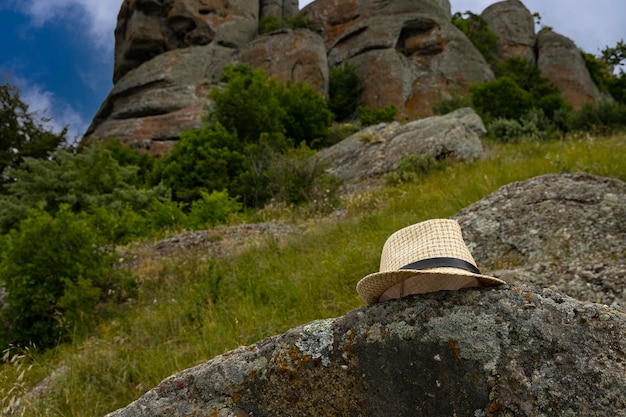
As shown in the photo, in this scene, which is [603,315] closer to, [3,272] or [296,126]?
[3,272]

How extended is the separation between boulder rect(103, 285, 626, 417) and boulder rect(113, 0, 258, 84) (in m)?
35.6

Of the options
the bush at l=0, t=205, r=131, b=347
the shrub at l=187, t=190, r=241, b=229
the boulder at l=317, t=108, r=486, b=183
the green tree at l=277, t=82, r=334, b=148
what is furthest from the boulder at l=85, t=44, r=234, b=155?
the bush at l=0, t=205, r=131, b=347

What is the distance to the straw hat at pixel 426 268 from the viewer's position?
1.50 m

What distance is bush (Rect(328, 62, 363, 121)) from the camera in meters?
30.1

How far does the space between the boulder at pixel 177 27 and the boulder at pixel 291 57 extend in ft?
14.8

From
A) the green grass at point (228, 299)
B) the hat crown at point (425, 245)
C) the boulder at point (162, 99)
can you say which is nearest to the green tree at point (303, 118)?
the boulder at point (162, 99)

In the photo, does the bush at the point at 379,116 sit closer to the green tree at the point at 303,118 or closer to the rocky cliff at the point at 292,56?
the rocky cliff at the point at 292,56

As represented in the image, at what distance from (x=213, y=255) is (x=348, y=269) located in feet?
9.45

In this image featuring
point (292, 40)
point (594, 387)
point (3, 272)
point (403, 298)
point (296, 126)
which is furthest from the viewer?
point (292, 40)

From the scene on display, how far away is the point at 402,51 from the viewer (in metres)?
32.4

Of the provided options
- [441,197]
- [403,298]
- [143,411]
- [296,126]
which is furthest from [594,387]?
[296,126]

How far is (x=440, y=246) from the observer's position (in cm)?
169

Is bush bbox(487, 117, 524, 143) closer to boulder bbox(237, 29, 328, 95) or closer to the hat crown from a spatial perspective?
the hat crown

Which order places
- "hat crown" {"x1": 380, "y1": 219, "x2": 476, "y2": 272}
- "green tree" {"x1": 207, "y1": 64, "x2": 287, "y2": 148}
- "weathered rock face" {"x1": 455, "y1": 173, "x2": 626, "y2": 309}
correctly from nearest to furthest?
1. "hat crown" {"x1": 380, "y1": 219, "x2": 476, "y2": 272}
2. "weathered rock face" {"x1": 455, "y1": 173, "x2": 626, "y2": 309}
3. "green tree" {"x1": 207, "y1": 64, "x2": 287, "y2": 148}
